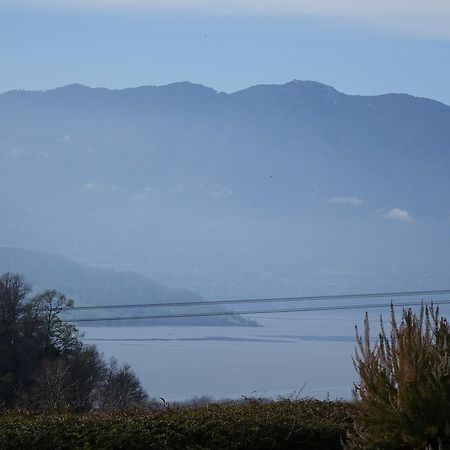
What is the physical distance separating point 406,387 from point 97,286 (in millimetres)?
152777

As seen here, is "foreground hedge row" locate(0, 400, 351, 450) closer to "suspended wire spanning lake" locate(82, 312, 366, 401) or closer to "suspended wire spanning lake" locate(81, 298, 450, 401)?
"suspended wire spanning lake" locate(81, 298, 450, 401)

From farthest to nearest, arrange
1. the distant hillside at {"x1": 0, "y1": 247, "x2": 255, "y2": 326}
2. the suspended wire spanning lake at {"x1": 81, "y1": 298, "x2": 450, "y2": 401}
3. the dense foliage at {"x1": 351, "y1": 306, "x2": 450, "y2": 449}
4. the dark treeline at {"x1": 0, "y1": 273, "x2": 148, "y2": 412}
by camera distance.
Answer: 1. the distant hillside at {"x1": 0, "y1": 247, "x2": 255, "y2": 326}
2. the suspended wire spanning lake at {"x1": 81, "y1": 298, "x2": 450, "y2": 401}
3. the dark treeline at {"x1": 0, "y1": 273, "x2": 148, "y2": 412}
4. the dense foliage at {"x1": 351, "y1": 306, "x2": 450, "y2": 449}

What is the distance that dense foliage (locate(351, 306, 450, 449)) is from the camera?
33.4 ft

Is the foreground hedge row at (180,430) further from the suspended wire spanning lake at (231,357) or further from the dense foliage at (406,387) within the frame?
the suspended wire spanning lake at (231,357)

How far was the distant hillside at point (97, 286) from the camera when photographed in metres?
149

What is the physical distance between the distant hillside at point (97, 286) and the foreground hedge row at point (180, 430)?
412ft

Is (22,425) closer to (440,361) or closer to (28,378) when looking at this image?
(440,361)

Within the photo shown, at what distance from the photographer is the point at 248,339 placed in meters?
139

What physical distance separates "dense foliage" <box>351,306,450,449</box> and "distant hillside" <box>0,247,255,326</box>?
126693mm

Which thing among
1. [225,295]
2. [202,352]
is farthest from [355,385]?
[225,295]

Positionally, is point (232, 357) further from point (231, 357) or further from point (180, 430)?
point (180, 430)

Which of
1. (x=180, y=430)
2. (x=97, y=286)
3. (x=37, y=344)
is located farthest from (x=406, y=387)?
(x=97, y=286)

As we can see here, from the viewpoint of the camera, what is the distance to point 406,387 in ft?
33.5

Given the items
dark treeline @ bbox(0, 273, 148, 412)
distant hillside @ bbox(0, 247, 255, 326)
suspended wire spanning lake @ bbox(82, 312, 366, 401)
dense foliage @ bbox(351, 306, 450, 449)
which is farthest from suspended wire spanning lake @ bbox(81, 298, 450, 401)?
dense foliage @ bbox(351, 306, 450, 449)
